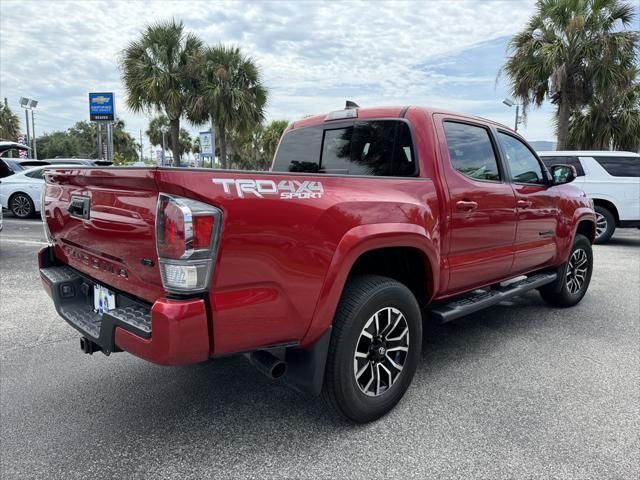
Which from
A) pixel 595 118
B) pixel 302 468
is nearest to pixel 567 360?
pixel 302 468

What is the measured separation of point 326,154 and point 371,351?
1.65 metres

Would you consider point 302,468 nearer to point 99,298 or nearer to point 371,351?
point 371,351

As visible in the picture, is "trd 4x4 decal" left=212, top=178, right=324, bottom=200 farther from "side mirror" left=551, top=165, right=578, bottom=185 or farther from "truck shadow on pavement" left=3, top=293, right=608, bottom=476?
"side mirror" left=551, top=165, right=578, bottom=185

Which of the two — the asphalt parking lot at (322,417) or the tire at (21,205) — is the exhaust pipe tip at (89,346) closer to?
the asphalt parking lot at (322,417)

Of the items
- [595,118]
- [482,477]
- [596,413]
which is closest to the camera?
[482,477]

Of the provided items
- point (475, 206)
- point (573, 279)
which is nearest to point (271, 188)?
point (475, 206)

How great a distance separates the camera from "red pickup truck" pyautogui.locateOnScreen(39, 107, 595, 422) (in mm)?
1976

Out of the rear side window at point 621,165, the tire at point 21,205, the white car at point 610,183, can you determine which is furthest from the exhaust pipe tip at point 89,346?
the tire at point 21,205

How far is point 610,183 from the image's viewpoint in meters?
9.33

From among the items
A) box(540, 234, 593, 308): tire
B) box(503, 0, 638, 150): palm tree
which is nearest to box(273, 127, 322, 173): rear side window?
box(540, 234, 593, 308): tire

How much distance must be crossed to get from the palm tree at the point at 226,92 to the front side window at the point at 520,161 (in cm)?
1605

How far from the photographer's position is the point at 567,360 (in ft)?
12.0

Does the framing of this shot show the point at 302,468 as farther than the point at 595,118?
No

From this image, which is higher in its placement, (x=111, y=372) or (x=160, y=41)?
(x=160, y=41)
